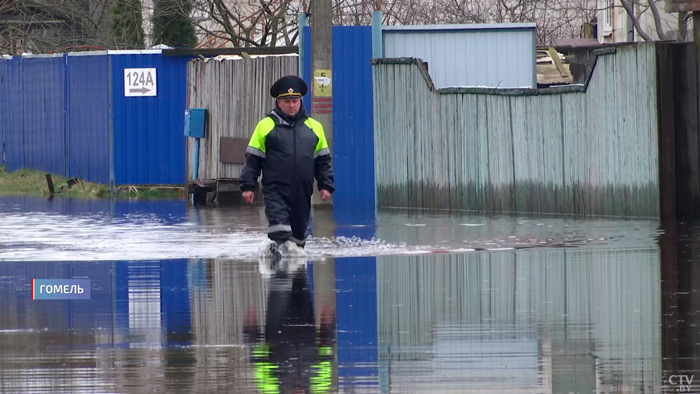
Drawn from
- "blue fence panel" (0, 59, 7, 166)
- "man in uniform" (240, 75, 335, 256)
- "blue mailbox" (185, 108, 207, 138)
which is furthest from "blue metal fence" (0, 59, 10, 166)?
"man in uniform" (240, 75, 335, 256)

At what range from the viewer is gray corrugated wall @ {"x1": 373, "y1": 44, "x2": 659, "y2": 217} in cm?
1499

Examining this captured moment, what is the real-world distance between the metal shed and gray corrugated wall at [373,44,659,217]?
0.72m

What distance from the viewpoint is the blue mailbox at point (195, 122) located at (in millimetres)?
20375

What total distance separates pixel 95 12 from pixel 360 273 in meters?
29.0

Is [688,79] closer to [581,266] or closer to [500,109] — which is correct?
[500,109]

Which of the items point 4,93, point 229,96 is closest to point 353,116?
point 229,96

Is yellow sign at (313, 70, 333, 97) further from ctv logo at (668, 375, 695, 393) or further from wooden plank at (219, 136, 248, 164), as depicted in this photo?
ctv logo at (668, 375, 695, 393)

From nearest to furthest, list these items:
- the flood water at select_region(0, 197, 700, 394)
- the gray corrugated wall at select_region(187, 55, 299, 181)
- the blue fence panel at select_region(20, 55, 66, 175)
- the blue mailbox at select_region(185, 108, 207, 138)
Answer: the flood water at select_region(0, 197, 700, 394)
the gray corrugated wall at select_region(187, 55, 299, 181)
the blue mailbox at select_region(185, 108, 207, 138)
the blue fence panel at select_region(20, 55, 66, 175)

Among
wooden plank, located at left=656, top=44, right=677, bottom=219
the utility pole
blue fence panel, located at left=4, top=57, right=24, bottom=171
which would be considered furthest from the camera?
blue fence panel, located at left=4, top=57, right=24, bottom=171

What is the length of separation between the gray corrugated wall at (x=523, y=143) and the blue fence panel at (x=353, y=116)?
0.54 ft

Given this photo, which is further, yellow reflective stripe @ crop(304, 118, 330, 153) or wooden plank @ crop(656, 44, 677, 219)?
wooden plank @ crop(656, 44, 677, 219)

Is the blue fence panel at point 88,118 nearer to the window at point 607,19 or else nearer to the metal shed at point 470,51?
the metal shed at point 470,51

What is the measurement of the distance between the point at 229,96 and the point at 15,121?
6.34 m

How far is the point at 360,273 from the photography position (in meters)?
10.8
